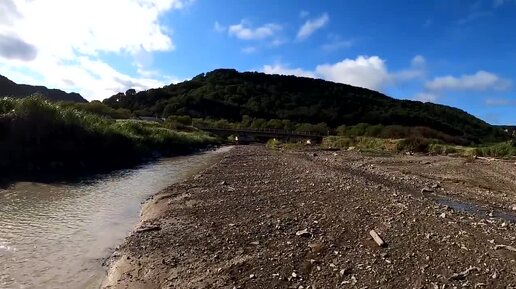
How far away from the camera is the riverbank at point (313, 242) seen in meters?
8.84

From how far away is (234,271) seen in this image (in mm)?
9141

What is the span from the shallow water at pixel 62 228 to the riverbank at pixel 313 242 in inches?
26.6

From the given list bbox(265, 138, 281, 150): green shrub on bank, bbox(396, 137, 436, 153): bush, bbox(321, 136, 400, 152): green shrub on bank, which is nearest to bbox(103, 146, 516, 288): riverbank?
bbox(396, 137, 436, 153): bush

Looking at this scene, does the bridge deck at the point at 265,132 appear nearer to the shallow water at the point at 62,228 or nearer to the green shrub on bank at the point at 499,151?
the green shrub on bank at the point at 499,151

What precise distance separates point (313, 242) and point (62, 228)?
769 cm

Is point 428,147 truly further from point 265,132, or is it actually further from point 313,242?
point 265,132

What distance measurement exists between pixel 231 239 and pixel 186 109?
584ft

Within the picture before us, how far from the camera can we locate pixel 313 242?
1108cm

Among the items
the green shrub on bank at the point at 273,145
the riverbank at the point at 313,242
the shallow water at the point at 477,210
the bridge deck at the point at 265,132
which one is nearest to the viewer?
the riverbank at the point at 313,242

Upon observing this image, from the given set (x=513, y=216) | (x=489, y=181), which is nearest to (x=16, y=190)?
(x=513, y=216)

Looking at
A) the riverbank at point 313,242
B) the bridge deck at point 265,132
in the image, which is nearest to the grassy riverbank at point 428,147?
the bridge deck at point 265,132

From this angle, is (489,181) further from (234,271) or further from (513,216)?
(234,271)

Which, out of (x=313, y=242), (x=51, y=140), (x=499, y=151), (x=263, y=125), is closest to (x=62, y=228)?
(x=313, y=242)

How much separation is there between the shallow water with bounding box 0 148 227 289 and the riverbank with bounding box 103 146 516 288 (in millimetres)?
675
